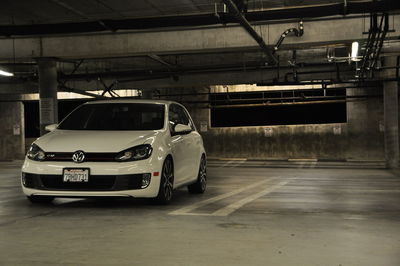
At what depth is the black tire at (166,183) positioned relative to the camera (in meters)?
7.80

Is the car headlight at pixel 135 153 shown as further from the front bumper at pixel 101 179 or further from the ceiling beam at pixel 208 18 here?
the ceiling beam at pixel 208 18

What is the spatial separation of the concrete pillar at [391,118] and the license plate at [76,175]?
16224mm

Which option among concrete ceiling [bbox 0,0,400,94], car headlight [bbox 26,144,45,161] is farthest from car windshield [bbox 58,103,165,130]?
concrete ceiling [bbox 0,0,400,94]

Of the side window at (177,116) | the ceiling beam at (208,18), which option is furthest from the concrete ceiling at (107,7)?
the side window at (177,116)

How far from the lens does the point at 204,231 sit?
5906 mm

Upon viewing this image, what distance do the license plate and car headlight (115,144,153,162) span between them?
458 millimetres

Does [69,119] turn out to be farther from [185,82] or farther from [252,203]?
[185,82]

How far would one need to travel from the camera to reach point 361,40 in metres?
14.8

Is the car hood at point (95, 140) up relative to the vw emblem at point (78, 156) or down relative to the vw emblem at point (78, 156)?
up

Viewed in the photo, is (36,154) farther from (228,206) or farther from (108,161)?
(228,206)

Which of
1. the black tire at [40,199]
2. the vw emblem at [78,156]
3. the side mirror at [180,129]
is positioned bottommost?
the black tire at [40,199]

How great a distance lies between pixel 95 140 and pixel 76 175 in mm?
560

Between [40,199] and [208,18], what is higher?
[208,18]

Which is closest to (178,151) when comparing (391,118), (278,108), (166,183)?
(166,183)
